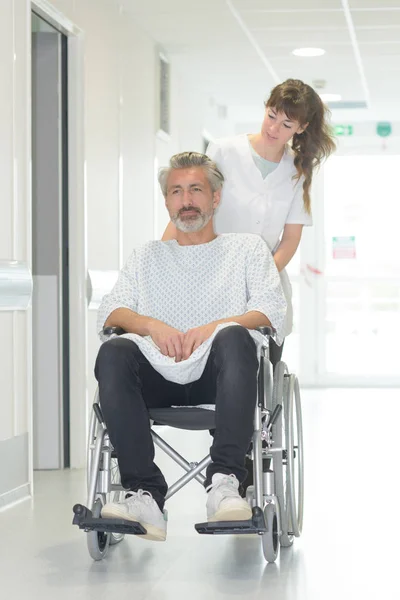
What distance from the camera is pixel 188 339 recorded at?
299cm

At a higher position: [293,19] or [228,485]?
[293,19]

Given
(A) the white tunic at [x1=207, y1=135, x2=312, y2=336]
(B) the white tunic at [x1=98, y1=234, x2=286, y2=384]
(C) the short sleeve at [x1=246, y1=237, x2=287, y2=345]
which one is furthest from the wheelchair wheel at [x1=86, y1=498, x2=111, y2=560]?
(A) the white tunic at [x1=207, y1=135, x2=312, y2=336]

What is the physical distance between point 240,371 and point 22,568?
834 mm

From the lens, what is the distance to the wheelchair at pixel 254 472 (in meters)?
2.71

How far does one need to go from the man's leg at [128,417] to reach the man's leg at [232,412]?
0.16m

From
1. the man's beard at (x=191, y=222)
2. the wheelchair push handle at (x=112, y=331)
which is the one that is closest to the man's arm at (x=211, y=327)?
the wheelchair push handle at (x=112, y=331)

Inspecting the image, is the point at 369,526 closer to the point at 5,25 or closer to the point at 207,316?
the point at 207,316

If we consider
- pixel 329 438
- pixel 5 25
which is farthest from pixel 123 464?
pixel 329 438

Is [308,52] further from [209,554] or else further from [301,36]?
[209,554]

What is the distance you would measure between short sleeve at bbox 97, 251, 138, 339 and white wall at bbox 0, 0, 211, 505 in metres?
0.89

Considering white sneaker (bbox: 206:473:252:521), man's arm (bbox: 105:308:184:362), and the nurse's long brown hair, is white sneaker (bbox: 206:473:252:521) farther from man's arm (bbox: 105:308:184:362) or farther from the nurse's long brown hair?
the nurse's long brown hair

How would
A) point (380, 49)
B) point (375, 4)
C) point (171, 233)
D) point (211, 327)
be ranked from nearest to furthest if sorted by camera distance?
point (211, 327), point (171, 233), point (375, 4), point (380, 49)

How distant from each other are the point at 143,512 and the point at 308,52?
4826mm

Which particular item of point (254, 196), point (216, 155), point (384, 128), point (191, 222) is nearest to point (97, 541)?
point (191, 222)
